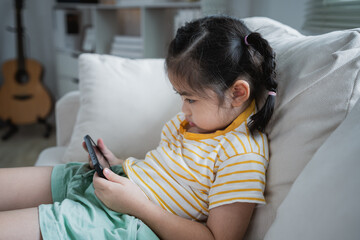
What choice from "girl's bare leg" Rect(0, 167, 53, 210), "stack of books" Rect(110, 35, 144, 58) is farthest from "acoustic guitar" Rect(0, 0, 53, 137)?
"girl's bare leg" Rect(0, 167, 53, 210)

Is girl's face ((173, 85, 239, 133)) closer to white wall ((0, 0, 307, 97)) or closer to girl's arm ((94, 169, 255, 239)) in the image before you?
girl's arm ((94, 169, 255, 239))

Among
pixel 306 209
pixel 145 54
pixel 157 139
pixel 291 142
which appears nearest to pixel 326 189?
pixel 306 209

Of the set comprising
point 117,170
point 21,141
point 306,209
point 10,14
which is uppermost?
point 10,14

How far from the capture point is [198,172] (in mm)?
719

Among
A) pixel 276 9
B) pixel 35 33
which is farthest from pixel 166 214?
pixel 35 33

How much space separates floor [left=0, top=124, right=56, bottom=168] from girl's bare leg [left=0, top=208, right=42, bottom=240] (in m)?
1.71

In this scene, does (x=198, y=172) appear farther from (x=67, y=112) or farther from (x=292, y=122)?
(x=67, y=112)

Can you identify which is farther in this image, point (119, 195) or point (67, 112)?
point (67, 112)

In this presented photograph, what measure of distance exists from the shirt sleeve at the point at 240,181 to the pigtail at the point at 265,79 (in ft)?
0.26

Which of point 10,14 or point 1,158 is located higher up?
point 10,14

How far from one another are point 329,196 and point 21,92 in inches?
109

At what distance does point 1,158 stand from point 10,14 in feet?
4.97

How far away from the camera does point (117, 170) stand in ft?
2.90

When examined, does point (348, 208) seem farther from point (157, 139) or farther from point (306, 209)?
point (157, 139)
